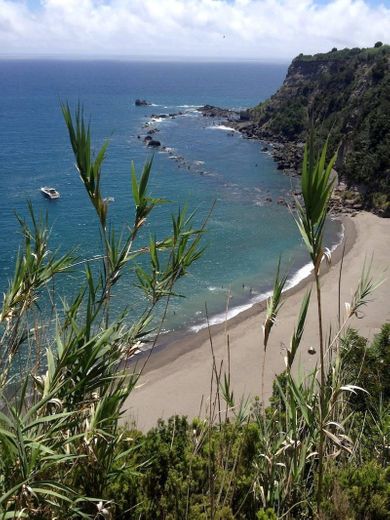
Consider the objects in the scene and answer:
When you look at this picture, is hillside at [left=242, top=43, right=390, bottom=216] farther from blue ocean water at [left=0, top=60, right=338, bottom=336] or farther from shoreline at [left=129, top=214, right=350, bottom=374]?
shoreline at [left=129, top=214, right=350, bottom=374]

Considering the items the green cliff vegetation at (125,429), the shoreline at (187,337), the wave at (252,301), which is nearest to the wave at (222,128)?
the wave at (252,301)

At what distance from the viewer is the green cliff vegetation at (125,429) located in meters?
3.03

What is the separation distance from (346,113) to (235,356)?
3703 centimetres

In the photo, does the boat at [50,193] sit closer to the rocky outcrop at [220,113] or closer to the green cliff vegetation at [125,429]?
the green cliff vegetation at [125,429]

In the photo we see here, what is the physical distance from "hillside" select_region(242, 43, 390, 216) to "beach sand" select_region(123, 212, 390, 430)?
864 cm

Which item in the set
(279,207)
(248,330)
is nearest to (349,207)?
(279,207)

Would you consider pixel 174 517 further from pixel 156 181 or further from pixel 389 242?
pixel 156 181

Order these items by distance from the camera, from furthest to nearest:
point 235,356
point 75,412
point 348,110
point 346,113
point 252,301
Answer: point 348,110 → point 346,113 → point 252,301 → point 235,356 → point 75,412

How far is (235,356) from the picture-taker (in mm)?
20875

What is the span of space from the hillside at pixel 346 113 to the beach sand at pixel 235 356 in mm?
8644

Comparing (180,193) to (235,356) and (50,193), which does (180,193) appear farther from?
(235,356)

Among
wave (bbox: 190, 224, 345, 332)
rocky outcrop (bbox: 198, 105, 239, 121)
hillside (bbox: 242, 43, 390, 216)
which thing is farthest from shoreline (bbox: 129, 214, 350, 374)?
rocky outcrop (bbox: 198, 105, 239, 121)

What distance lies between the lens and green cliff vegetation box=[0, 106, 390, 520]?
303 cm

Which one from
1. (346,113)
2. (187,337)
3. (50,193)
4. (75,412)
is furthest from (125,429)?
(346,113)
